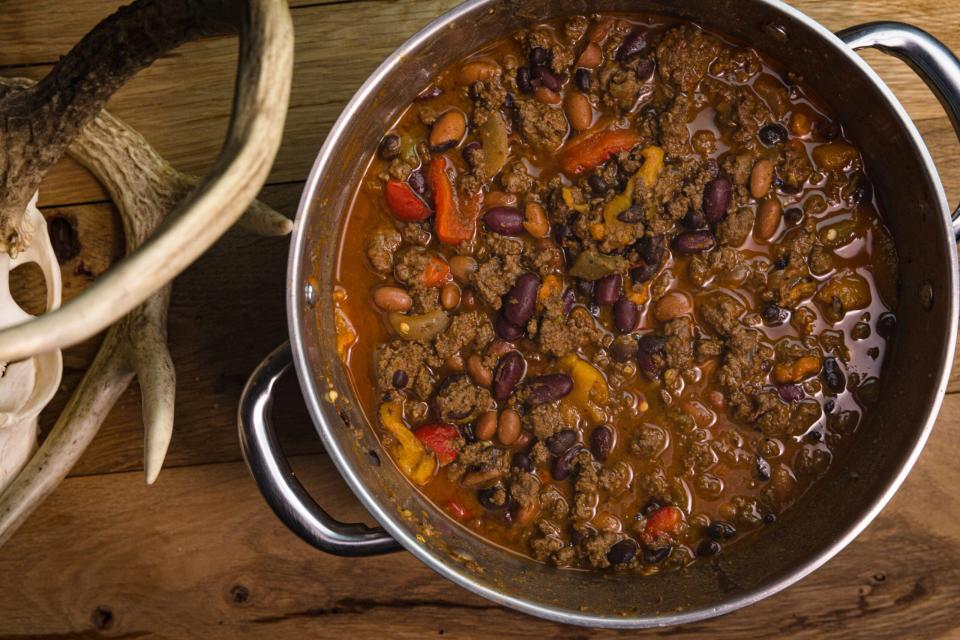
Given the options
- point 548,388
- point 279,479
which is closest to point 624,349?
point 548,388

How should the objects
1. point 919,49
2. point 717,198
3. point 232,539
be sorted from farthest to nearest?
1. point 232,539
2. point 717,198
3. point 919,49

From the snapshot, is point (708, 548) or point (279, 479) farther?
point (708, 548)

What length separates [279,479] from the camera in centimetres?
172

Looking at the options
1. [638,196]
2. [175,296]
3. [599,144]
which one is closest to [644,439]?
[638,196]

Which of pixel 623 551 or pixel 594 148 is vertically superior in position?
pixel 594 148

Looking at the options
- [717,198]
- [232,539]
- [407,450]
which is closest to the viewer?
[717,198]

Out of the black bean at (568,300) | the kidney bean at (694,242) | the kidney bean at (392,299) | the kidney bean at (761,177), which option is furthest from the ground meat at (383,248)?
the kidney bean at (761,177)

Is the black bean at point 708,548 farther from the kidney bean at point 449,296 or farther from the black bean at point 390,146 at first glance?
the black bean at point 390,146

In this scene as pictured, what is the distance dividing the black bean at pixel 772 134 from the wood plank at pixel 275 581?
3.07 ft

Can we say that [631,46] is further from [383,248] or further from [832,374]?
[832,374]

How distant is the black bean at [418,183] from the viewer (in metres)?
1.87

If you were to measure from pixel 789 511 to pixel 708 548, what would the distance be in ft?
0.69

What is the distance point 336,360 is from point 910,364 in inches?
50.8

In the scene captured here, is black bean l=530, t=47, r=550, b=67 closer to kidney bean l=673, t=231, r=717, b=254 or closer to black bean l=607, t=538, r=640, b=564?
kidney bean l=673, t=231, r=717, b=254
